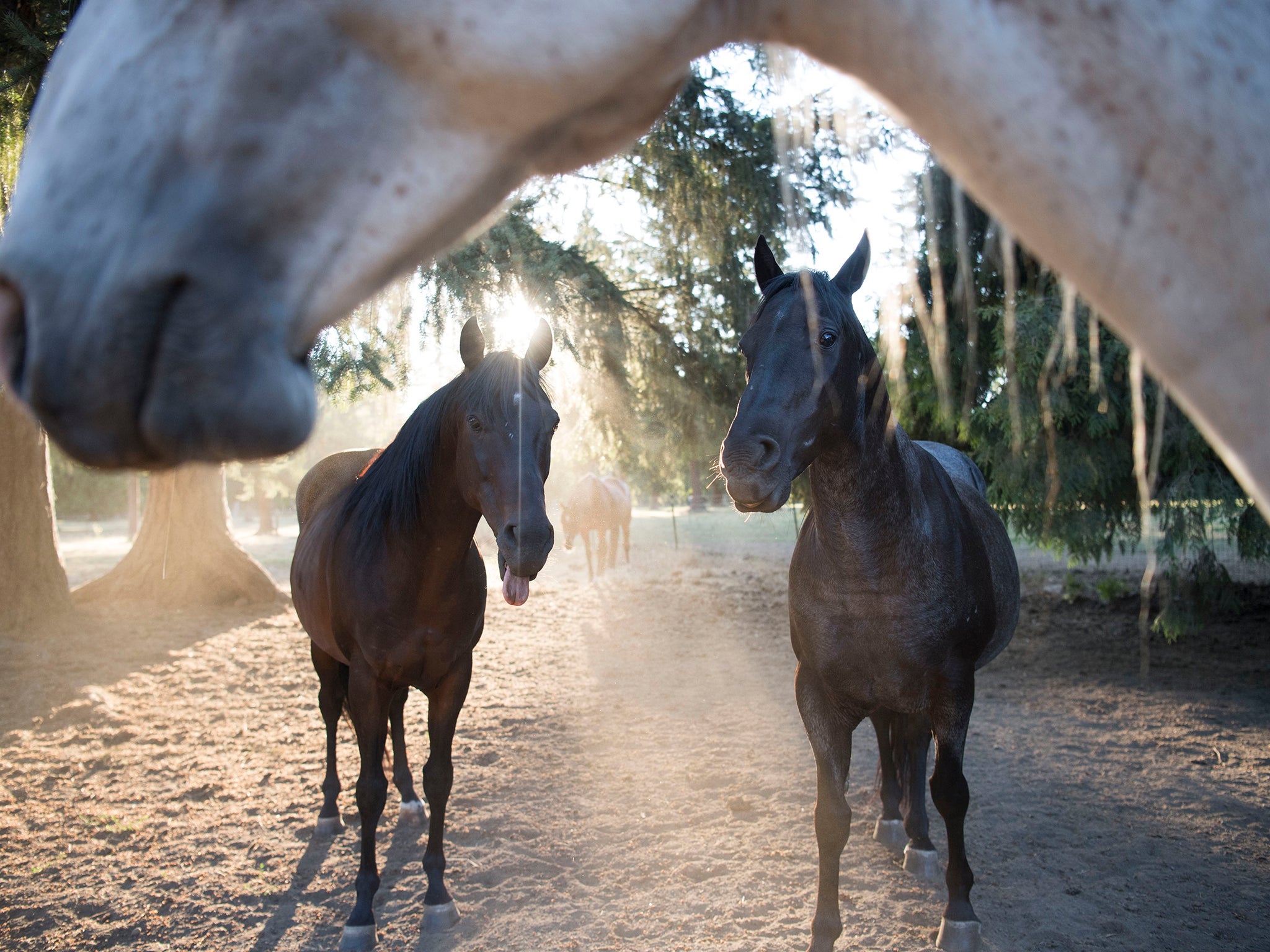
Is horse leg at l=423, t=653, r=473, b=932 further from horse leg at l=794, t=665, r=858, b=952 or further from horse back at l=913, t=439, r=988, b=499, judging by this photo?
horse back at l=913, t=439, r=988, b=499

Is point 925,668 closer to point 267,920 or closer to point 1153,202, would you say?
point 1153,202

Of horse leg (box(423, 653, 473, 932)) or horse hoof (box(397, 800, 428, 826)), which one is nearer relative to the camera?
horse leg (box(423, 653, 473, 932))

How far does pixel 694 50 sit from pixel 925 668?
2.11 metres

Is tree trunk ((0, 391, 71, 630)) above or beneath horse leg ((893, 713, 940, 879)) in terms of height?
above

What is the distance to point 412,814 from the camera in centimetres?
377

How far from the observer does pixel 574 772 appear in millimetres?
4363

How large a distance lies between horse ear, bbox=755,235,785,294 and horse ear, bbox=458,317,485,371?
105cm

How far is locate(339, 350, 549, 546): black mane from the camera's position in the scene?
103 inches

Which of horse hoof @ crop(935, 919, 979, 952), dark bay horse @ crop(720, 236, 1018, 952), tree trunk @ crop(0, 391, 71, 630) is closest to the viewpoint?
dark bay horse @ crop(720, 236, 1018, 952)

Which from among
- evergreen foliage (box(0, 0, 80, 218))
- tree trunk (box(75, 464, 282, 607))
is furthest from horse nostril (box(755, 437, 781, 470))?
tree trunk (box(75, 464, 282, 607))

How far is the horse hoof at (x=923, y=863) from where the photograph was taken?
3.13m

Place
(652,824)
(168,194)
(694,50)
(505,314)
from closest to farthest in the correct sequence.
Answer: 1. (168,194)
2. (694,50)
3. (652,824)
4. (505,314)

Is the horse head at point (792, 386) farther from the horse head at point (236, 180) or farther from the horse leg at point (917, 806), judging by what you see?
the horse leg at point (917, 806)

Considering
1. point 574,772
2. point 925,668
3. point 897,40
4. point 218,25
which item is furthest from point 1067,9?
point 574,772
